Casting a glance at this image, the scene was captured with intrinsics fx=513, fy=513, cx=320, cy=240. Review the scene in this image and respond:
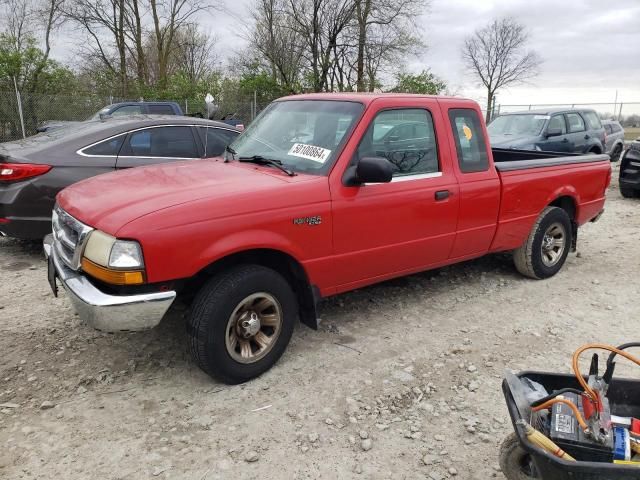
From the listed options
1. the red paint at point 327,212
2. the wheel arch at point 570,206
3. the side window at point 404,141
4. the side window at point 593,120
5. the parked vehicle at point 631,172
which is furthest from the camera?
the side window at point 593,120

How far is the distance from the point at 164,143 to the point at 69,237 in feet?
10.1

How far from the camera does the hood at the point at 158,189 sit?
2957mm

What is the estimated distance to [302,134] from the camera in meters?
3.88

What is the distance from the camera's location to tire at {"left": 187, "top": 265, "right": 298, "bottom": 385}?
3066 mm

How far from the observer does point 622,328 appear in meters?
4.29

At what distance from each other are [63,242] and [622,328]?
4.37m

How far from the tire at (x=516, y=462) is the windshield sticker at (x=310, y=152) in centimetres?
211

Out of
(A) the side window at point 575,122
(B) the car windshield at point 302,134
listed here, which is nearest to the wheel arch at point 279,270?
(B) the car windshield at point 302,134

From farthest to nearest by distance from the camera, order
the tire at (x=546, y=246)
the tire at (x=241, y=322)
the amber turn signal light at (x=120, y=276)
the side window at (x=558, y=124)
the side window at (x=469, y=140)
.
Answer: the side window at (x=558, y=124) → the tire at (x=546, y=246) → the side window at (x=469, y=140) → the tire at (x=241, y=322) → the amber turn signal light at (x=120, y=276)

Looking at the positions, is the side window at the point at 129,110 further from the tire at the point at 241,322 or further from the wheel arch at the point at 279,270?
the tire at the point at 241,322

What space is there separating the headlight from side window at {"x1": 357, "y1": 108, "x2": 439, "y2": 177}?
66.5 inches

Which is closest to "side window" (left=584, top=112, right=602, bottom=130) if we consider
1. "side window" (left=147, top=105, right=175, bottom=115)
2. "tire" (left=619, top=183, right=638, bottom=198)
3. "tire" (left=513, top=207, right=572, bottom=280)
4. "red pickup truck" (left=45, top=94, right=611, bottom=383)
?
"tire" (left=619, top=183, right=638, bottom=198)

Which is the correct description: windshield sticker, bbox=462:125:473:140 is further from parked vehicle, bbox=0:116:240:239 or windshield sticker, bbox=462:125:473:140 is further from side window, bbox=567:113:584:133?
side window, bbox=567:113:584:133

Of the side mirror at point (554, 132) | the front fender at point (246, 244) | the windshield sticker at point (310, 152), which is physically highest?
the side mirror at point (554, 132)
